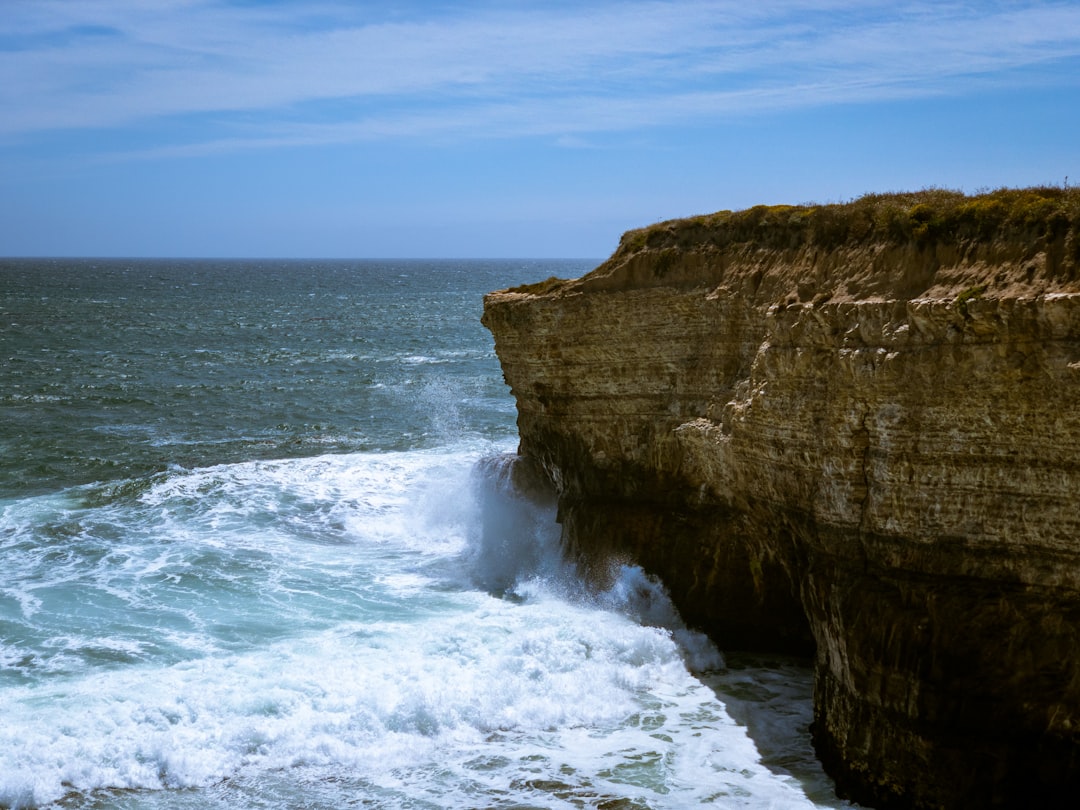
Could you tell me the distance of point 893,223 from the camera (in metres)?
14.7

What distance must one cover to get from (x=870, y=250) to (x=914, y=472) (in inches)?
139

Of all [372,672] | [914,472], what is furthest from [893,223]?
[372,672]

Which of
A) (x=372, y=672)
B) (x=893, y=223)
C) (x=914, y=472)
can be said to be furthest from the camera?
(x=372, y=672)

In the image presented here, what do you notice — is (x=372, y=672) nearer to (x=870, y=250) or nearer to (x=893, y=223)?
(x=870, y=250)

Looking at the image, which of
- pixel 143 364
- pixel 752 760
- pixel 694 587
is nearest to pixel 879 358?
pixel 752 760

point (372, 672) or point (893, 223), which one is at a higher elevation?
point (893, 223)

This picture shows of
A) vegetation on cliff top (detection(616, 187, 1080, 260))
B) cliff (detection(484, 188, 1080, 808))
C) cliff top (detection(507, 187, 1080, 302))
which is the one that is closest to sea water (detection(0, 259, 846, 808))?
cliff (detection(484, 188, 1080, 808))

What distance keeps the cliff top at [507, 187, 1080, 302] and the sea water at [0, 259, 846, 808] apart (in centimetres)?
492

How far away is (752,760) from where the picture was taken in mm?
13984

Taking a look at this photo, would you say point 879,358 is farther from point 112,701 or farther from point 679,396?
point 112,701

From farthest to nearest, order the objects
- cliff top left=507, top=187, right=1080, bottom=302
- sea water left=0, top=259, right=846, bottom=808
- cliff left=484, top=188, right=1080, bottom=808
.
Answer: sea water left=0, top=259, right=846, bottom=808 < cliff top left=507, top=187, right=1080, bottom=302 < cliff left=484, top=188, right=1080, bottom=808

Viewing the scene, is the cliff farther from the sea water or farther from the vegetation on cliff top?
the sea water

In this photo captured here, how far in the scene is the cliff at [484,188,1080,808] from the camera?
12.0 meters

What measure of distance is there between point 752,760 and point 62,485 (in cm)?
1918
